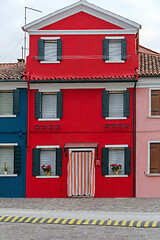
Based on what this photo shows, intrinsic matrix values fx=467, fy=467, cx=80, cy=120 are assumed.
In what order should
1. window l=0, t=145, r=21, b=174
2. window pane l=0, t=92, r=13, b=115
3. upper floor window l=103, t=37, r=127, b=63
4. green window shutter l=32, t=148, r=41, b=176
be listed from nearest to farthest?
green window shutter l=32, t=148, r=41, b=176, upper floor window l=103, t=37, r=127, b=63, window l=0, t=145, r=21, b=174, window pane l=0, t=92, r=13, b=115

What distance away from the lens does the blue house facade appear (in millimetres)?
24312

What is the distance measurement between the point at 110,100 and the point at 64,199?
5.62 m

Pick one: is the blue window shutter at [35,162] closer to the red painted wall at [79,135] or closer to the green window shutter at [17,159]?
the red painted wall at [79,135]

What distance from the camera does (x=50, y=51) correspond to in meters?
24.8

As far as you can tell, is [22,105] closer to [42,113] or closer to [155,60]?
[42,113]

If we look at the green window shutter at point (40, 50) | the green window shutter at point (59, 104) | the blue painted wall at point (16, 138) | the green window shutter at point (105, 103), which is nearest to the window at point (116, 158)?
the green window shutter at point (105, 103)

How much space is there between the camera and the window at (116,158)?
2408cm

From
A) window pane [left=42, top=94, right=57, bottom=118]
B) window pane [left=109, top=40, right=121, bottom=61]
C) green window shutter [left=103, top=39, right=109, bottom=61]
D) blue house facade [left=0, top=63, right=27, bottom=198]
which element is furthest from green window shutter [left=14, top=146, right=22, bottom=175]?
window pane [left=109, top=40, right=121, bottom=61]

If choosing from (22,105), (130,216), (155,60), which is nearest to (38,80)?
(22,105)

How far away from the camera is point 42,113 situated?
24.7 meters

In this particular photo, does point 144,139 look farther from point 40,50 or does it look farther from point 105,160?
point 40,50

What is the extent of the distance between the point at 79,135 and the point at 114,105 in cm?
240

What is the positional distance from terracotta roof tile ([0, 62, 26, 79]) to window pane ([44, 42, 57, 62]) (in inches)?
67.4

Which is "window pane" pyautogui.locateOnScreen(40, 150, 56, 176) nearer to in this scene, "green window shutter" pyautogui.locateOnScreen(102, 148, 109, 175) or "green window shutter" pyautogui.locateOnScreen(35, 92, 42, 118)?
"green window shutter" pyautogui.locateOnScreen(35, 92, 42, 118)
